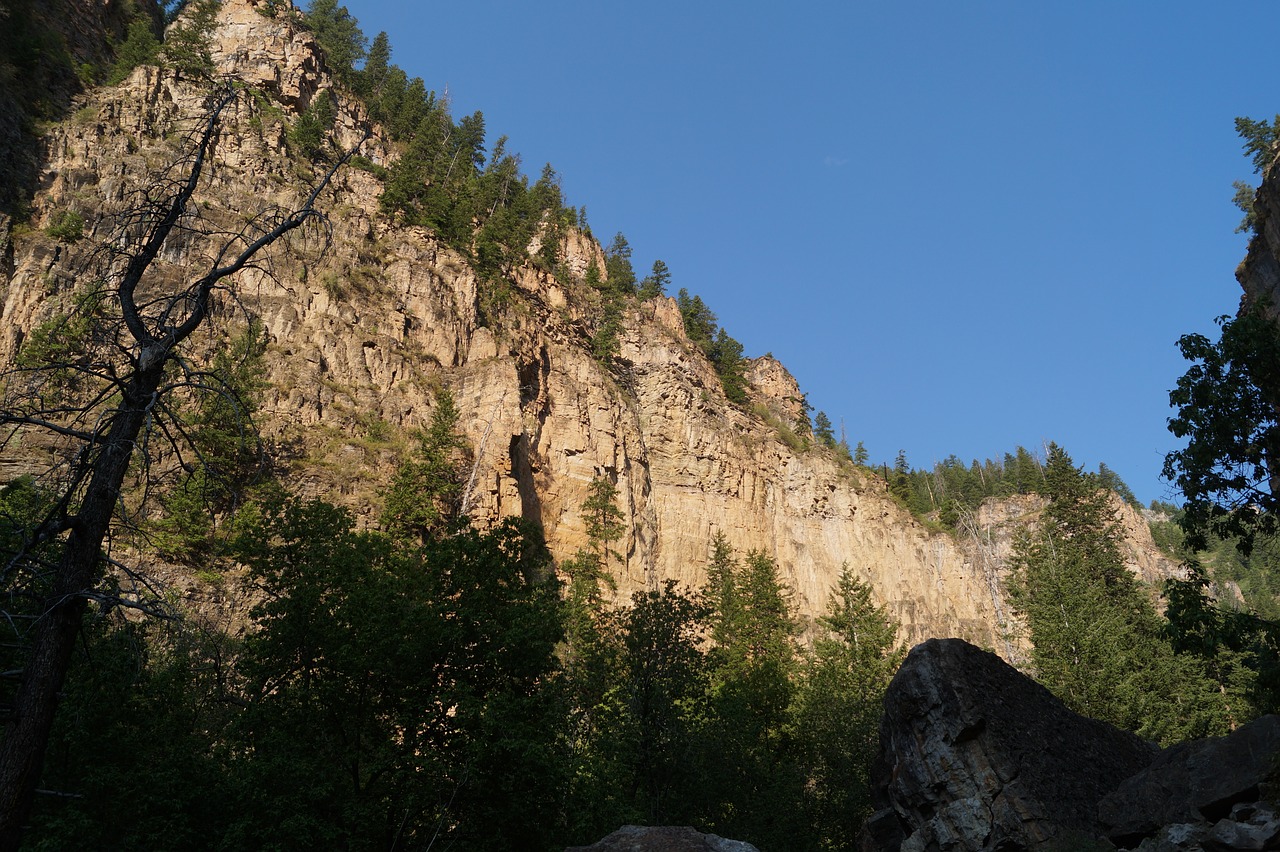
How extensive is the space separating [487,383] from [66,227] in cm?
2115

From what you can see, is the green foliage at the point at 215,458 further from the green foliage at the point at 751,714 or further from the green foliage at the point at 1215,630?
the green foliage at the point at 1215,630

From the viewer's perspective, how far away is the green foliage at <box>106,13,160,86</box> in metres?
49.2

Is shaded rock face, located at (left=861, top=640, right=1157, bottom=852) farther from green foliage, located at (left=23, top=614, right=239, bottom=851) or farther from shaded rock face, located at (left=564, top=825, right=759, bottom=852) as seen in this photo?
green foliage, located at (left=23, top=614, right=239, bottom=851)

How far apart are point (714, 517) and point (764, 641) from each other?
628 inches

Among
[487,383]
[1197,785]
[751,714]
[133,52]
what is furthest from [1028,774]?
[133,52]

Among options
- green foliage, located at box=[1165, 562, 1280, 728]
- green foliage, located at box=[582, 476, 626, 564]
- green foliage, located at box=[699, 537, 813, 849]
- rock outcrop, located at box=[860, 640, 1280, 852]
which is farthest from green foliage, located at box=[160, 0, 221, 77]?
green foliage, located at box=[1165, 562, 1280, 728]

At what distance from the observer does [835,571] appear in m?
61.4

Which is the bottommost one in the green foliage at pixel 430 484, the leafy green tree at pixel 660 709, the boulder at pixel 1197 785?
the boulder at pixel 1197 785

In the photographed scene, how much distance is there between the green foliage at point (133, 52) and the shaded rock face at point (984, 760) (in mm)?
55492

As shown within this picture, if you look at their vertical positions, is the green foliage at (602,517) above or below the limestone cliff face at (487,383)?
below

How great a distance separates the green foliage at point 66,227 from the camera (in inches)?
1491

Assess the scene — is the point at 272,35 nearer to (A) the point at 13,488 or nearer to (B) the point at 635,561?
(B) the point at 635,561

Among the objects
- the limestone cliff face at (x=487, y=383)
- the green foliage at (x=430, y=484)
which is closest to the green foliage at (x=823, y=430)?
the limestone cliff face at (x=487, y=383)

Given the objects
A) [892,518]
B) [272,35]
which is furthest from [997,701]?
[272,35]
